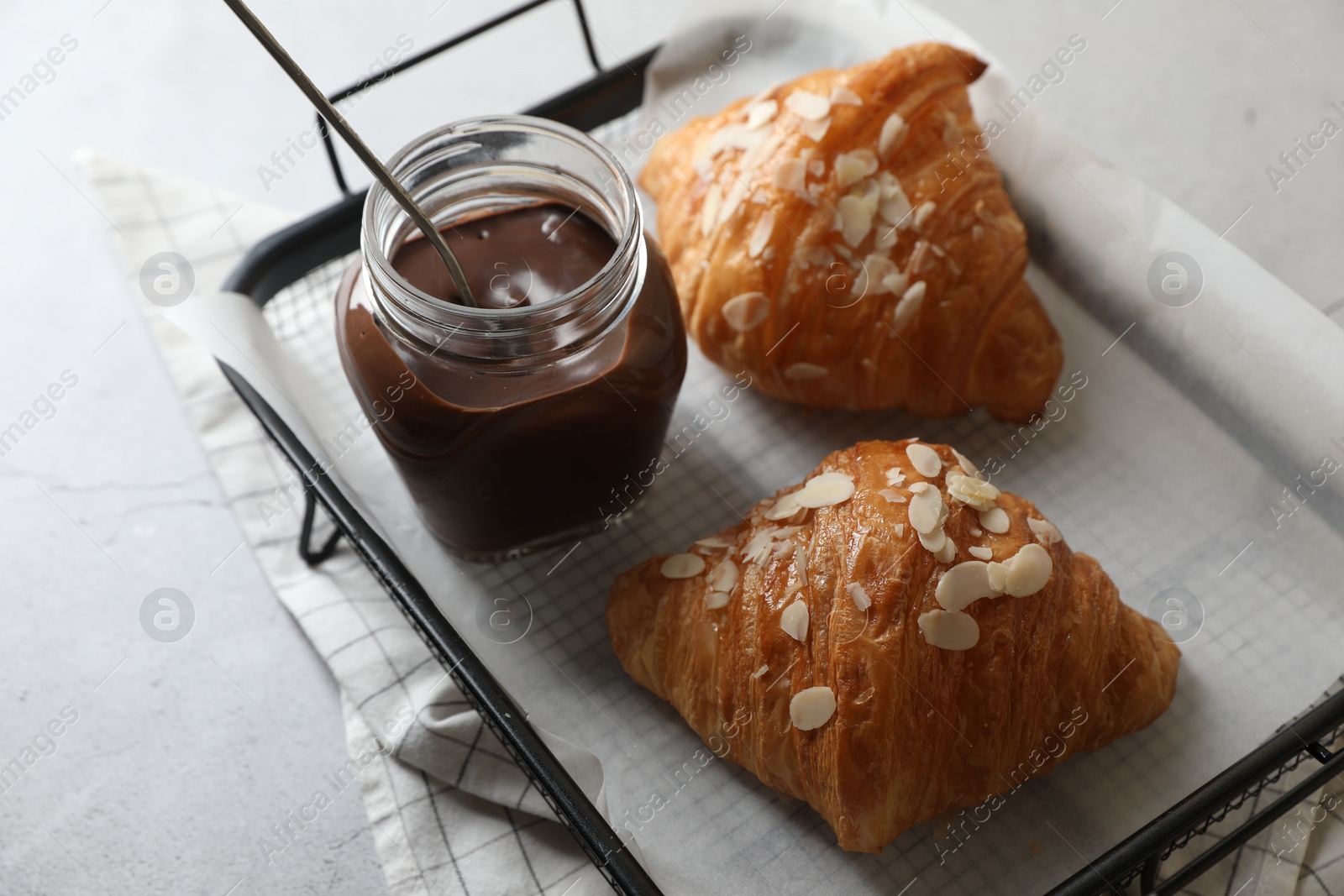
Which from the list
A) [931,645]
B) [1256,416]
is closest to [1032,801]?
[931,645]

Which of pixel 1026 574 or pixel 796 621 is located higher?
pixel 1026 574

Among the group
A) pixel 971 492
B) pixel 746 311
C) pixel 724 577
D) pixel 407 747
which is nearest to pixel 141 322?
pixel 407 747

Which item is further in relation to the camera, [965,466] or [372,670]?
[372,670]

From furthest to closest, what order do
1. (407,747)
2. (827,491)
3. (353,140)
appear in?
(407,747) < (827,491) < (353,140)

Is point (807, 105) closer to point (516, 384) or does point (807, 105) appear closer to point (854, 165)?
point (854, 165)

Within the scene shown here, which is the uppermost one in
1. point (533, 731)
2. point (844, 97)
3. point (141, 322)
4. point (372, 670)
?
point (844, 97)
